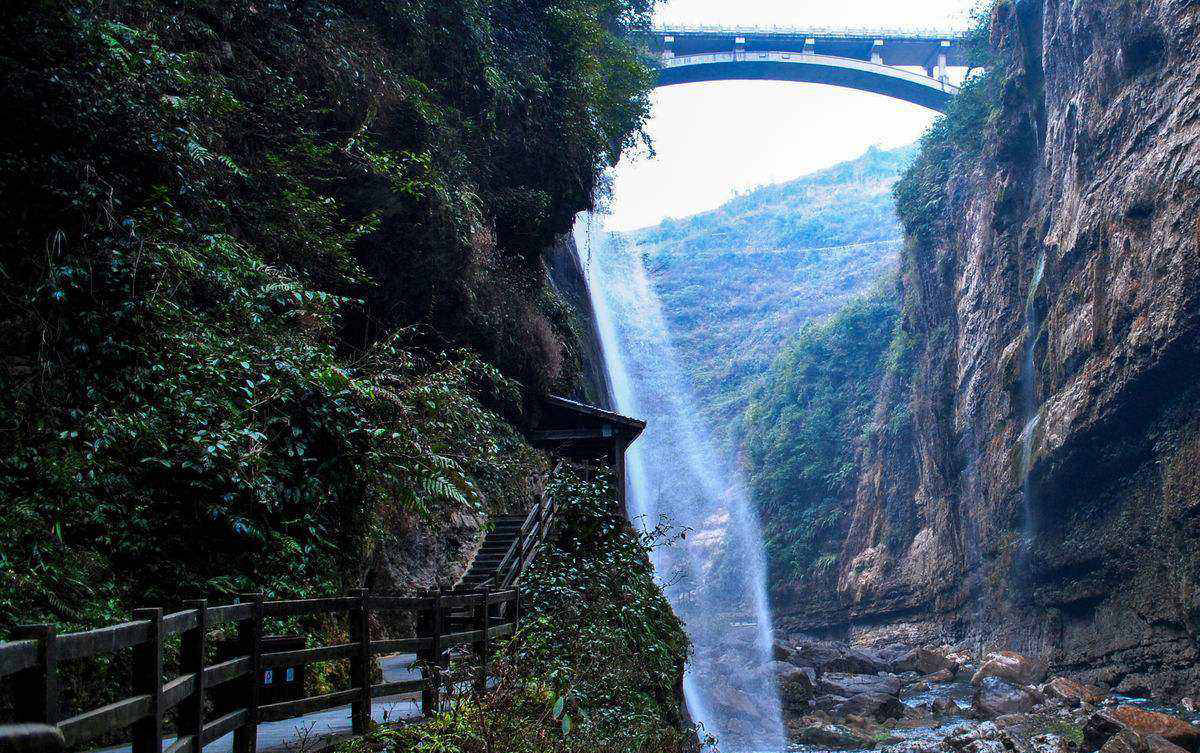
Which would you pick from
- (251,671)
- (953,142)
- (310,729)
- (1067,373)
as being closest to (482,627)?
(310,729)

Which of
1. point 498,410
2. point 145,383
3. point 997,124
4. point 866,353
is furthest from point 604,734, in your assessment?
point 866,353

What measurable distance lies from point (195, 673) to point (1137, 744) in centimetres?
1442

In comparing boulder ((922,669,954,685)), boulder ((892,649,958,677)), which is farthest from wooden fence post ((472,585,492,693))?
boulder ((892,649,958,677))

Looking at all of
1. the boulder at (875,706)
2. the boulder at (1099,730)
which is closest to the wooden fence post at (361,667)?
the boulder at (1099,730)

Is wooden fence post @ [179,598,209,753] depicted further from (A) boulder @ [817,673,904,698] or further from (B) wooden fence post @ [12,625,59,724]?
(A) boulder @ [817,673,904,698]

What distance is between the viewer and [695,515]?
4656cm

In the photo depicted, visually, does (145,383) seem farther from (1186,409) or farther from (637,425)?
(1186,409)

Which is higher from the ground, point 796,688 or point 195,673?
point 195,673

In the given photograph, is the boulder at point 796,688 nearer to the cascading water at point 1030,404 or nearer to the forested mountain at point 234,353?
the cascading water at point 1030,404

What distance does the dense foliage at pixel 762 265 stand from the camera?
62.2 meters

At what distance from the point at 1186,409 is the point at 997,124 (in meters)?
12.8

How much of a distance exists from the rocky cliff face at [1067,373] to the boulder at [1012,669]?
0.52m

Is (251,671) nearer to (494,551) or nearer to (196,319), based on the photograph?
(196,319)

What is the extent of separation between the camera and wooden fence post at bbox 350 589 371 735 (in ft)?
17.2
